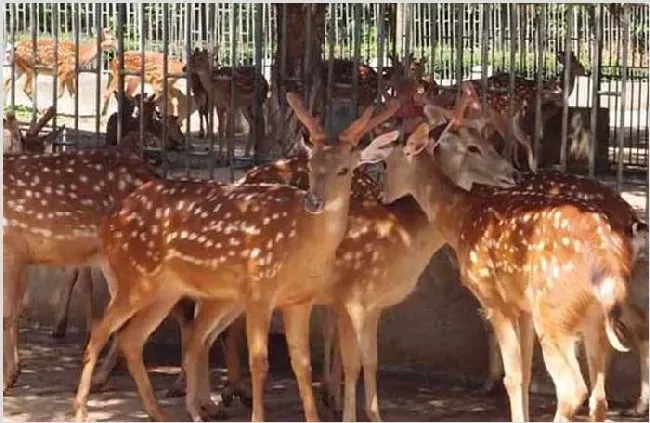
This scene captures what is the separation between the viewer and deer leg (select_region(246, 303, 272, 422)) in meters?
7.26

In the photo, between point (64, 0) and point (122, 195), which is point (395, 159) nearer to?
point (122, 195)

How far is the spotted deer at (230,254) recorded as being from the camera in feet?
23.6

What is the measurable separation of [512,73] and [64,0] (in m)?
3.30

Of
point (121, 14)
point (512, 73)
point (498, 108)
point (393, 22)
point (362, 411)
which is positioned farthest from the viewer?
point (393, 22)

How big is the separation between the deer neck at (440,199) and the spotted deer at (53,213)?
5.07 ft

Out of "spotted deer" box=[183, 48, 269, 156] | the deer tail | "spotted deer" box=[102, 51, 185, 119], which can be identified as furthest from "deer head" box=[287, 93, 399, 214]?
"spotted deer" box=[102, 51, 185, 119]

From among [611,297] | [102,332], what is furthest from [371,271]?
[611,297]

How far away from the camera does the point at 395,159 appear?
314 inches

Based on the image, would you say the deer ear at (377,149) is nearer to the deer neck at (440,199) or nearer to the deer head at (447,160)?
the deer head at (447,160)

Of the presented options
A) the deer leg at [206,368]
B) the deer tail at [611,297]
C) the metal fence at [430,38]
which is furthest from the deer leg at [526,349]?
the metal fence at [430,38]

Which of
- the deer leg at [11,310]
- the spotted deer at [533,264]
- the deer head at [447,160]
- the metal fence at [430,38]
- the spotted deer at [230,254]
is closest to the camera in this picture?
the spotted deer at [533,264]

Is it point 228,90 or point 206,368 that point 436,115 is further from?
point 228,90

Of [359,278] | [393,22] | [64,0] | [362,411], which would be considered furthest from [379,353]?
[393,22]

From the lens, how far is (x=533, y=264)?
274 inches
